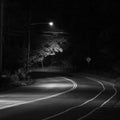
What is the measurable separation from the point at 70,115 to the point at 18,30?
50.3m

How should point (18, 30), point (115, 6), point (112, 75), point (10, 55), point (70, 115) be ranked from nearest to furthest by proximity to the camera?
point (70, 115)
point (10, 55)
point (18, 30)
point (112, 75)
point (115, 6)

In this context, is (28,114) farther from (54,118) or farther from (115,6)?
(115,6)

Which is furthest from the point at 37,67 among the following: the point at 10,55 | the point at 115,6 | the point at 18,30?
the point at 10,55

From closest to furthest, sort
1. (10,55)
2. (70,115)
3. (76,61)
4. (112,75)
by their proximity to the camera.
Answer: (70,115) < (10,55) < (112,75) < (76,61)

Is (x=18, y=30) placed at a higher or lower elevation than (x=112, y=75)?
higher

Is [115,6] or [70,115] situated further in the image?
[115,6]

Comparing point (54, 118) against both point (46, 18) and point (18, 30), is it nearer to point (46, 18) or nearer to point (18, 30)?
point (18, 30)

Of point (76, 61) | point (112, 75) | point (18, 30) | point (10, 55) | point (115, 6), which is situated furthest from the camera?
point (76, 61)

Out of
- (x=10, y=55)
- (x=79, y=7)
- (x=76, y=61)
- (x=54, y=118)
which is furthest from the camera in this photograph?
(x=79, y=7)

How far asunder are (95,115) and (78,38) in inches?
3349

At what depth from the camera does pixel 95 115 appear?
21969mm

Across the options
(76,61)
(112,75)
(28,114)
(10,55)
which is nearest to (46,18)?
(76,61)

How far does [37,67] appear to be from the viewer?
10712 cm

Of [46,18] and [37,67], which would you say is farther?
[37,67]
